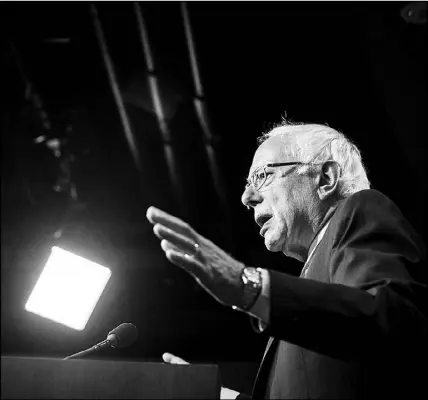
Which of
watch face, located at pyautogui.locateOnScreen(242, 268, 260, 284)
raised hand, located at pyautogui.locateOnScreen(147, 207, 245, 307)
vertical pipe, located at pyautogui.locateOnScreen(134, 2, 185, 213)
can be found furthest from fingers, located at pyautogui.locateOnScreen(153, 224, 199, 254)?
vertical pipe, located at pyautogui.locateOnScreen(134, 2, 185, 213)

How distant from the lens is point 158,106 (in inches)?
151

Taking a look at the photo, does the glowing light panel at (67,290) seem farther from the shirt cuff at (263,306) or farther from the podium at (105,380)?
the shirt cuff at (263,306)

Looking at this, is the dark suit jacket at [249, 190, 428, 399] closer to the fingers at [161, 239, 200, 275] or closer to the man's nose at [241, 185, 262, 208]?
the fingers at [161, 239, 200, 275]

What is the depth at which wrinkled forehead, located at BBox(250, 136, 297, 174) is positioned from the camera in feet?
5.85

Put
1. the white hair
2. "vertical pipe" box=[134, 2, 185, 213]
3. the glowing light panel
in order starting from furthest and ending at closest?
1. "vertical pipe" box=[134, 2, 185, 213]
2. the white hair
3. the glowing light panel

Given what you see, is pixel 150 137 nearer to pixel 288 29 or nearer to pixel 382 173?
pixel 288 29

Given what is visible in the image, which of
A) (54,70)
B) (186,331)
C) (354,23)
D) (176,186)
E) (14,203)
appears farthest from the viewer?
(186,331)

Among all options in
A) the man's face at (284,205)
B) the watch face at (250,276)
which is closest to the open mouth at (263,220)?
the man's face at (284,205)

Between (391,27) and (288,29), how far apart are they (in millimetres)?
644

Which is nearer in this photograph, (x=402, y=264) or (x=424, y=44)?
(x=402, y=264)

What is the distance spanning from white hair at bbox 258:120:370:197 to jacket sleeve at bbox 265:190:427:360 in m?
0.46

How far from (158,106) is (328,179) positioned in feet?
7.64

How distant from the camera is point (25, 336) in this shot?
524 cm

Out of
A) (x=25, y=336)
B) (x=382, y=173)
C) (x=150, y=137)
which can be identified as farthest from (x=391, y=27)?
(x=25, y=336)
